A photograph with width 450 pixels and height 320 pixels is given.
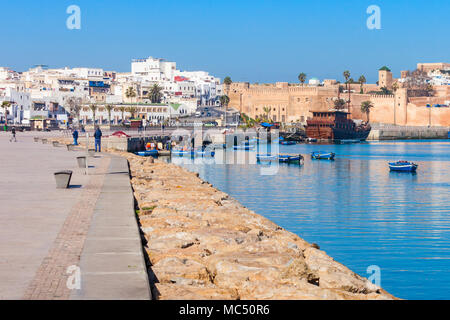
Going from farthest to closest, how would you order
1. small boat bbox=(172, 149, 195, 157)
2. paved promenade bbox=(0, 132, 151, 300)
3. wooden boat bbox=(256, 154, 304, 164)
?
small boat bbox=(172, 149, 195, 157)
wooden boat bbox=(256, 154, 304, 164)
paved promenade bbox=(0, 132, 151, 300)

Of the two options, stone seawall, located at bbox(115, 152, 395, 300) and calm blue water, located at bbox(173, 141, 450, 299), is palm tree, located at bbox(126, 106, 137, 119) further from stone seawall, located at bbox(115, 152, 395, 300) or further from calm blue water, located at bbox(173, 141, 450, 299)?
stone seawall, located at bbox(115, 152, 395, 300)

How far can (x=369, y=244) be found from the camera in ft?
66.3

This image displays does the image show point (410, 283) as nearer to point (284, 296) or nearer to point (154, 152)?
point (284, 296)

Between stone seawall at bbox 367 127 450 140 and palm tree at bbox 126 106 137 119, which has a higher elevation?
palm tree at bbox 126 106 137 119

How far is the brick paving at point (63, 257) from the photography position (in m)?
7.36

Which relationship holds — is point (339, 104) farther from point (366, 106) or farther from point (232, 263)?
point (232, 263)

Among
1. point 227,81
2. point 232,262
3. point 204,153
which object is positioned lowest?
point 204,153

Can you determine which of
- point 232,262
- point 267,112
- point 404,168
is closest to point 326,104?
point 267,112

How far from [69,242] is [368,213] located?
19440mm

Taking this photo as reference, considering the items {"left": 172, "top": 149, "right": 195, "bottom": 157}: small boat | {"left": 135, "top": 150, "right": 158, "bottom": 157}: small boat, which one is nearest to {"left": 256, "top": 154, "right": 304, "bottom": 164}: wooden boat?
{"left": 172, "top": 149, "right": 195, "bottom": 157}: small boat

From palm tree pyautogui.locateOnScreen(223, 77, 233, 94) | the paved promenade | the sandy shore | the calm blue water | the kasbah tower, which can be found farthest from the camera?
palm tree pyautogui.locateOnScreen(223, 77, 233, 94)

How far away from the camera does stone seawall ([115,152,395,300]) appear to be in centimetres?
845

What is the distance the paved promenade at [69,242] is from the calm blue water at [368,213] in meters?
6.15

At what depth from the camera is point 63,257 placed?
9.32m
